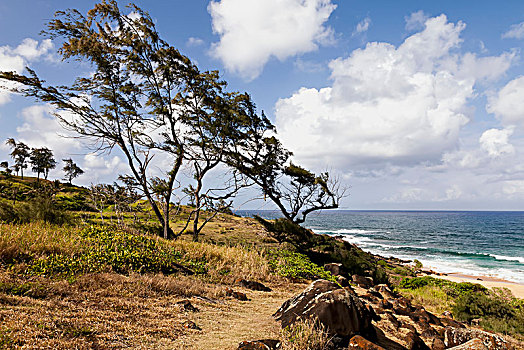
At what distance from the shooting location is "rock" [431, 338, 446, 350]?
5.44m

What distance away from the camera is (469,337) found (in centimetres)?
546

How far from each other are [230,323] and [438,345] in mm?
4054

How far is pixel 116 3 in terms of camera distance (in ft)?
49.1

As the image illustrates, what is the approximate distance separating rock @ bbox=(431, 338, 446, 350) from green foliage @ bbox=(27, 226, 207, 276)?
6.16 m

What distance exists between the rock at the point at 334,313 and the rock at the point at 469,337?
1650 mm

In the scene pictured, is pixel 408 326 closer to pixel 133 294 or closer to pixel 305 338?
pixel 305 338

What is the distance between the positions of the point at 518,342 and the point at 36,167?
74.1 meters

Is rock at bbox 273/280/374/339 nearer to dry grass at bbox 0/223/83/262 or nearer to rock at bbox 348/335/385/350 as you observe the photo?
rock at bbox 348/335/385/350

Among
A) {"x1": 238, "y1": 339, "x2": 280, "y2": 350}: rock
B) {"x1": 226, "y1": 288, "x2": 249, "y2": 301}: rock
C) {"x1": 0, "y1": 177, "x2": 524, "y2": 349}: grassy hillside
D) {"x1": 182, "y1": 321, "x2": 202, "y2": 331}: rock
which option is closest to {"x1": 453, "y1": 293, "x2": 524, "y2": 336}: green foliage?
{"x1": 0, "y1": 177, "x2": 524, "y2": 349}: grassy hillside

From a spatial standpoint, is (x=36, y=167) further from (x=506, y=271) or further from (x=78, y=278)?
(x=506, y=271)

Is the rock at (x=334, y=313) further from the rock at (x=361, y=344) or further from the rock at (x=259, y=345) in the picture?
the rock at (x=259, y=345)

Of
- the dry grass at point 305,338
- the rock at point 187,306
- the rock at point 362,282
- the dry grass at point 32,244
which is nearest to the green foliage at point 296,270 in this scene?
the rock at point 362,282

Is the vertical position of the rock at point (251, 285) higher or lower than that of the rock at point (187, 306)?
lower

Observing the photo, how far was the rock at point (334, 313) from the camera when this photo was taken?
4.83 m
